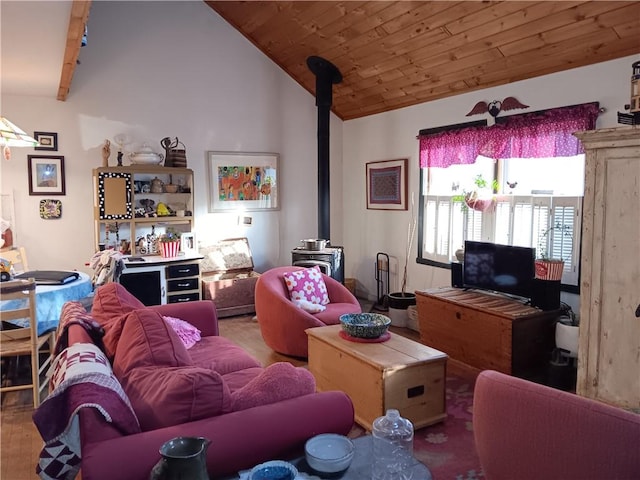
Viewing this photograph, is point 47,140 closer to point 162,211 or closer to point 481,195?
point 162,211

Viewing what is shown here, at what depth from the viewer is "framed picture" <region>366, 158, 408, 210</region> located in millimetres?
5566

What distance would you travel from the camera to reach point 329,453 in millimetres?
1571

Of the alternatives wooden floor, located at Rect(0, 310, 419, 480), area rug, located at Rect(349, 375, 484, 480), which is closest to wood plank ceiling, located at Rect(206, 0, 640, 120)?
area rug, located at Rect(349, 375, 484, 480)

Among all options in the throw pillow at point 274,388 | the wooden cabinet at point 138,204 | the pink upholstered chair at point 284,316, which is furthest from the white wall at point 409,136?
the throw pillow at point 274,388

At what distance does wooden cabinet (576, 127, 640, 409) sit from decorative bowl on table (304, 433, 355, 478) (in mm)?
2046

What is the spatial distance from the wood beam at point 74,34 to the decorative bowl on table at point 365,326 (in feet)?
7.69

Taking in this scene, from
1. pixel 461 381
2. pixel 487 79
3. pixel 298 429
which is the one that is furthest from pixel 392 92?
pixel 298 429

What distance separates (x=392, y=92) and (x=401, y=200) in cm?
118

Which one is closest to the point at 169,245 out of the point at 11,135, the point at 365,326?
the point at 11,135

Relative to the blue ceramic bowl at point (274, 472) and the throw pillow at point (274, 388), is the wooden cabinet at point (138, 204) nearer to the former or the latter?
the throw pillow at point (274, 388)

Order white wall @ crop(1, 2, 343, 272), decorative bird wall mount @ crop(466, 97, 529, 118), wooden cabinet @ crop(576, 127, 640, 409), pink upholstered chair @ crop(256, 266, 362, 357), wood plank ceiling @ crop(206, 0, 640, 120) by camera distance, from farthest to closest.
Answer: white wall @ crop(1, 2, 343, 272) < decorative bird wall mount @ crop(466, 97, 529, 118) < pink upholstered chair @ crop(256, 266, 362, 357) < wood plank ceiling @ crop(206, 0, 640, 120) < wooden cabinet @ crop(576, 127, 640, 409)

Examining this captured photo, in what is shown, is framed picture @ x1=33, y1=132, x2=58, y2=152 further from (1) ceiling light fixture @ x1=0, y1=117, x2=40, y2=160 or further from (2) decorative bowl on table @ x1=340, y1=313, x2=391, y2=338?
(2) decorative bowl on table @ x1=340, y1=313, x2=391, y2=338

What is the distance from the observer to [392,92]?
211 inches

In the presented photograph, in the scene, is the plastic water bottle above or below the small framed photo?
below
